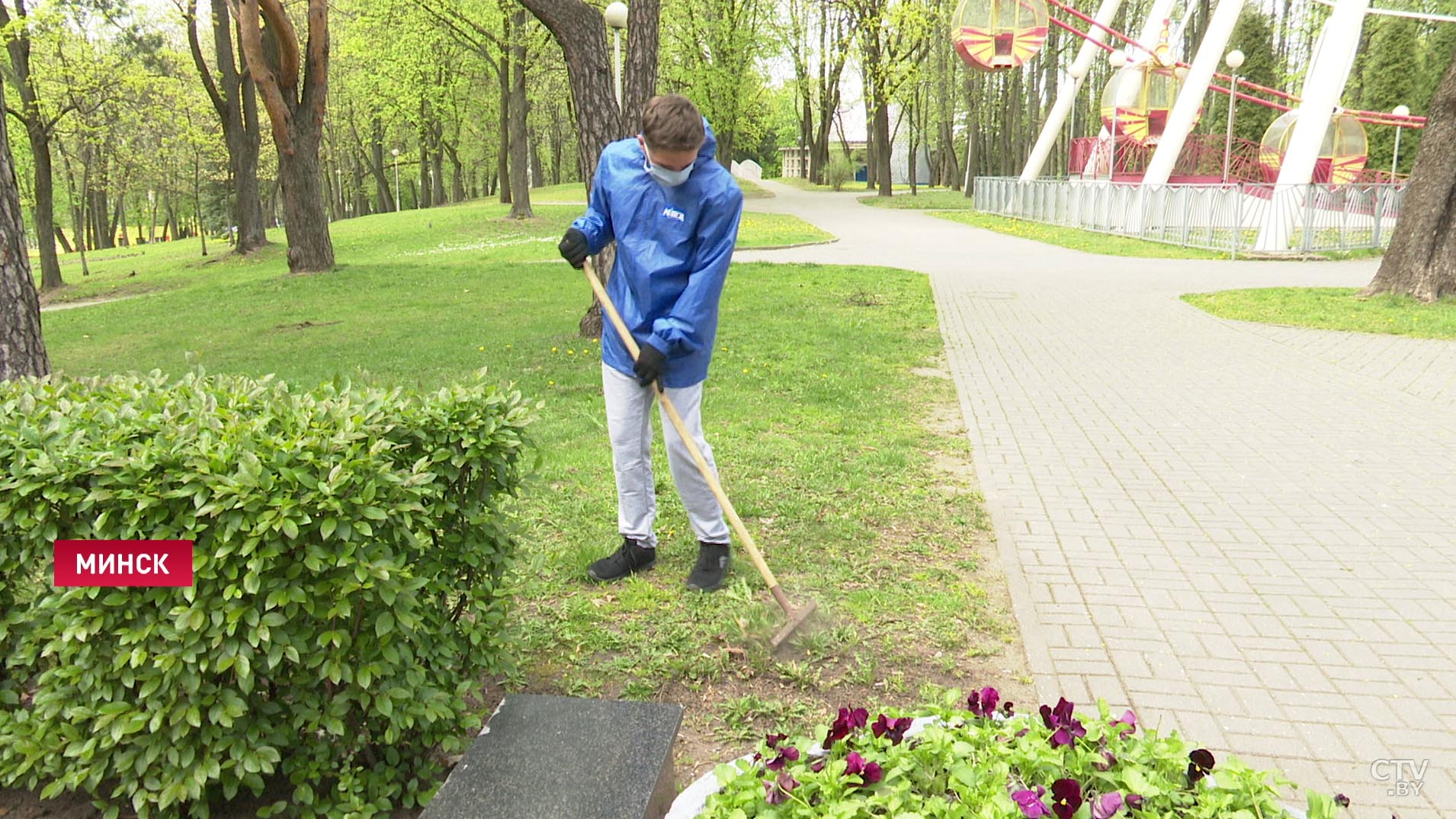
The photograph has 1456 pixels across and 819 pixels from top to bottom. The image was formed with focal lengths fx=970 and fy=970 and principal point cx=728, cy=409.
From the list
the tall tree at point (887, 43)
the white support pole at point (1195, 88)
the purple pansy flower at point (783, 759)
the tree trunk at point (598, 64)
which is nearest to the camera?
the purple pansy flower at point (783, 759)

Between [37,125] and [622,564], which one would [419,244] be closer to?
[37,125]

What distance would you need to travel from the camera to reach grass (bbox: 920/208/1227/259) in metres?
19.0

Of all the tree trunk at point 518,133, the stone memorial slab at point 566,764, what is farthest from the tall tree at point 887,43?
the stone memorial slab at point 566,764

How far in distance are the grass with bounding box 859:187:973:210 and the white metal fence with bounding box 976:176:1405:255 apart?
42.2ft

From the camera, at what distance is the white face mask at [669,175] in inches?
A: 140

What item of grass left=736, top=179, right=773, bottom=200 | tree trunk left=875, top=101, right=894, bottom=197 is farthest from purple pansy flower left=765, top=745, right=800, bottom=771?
grass left=736, top=179, right=773, bottom=200

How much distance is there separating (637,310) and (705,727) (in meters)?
1.57

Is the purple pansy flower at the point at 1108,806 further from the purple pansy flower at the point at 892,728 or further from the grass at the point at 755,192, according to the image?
the grass at the point at 755,192

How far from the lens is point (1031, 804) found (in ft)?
5.55

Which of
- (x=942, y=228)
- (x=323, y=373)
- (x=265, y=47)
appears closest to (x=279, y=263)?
(x=265, y=47)

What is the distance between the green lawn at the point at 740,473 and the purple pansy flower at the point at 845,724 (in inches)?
40.0

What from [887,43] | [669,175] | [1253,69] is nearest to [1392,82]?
[1253,69]

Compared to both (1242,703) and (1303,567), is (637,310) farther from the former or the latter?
(1303,567)

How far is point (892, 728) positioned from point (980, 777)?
0.24 meters
